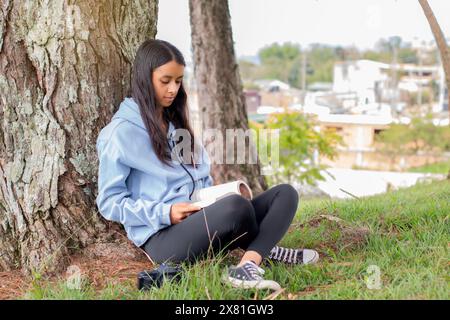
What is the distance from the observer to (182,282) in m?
2.34

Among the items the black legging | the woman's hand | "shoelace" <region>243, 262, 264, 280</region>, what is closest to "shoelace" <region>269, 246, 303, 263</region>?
the black legging

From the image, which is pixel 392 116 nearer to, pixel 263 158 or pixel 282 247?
pixel 263 158

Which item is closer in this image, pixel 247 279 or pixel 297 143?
pixel 247 279

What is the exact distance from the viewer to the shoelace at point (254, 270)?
238 cm

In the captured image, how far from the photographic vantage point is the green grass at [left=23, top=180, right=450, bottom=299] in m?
2.33

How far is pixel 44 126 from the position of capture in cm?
270

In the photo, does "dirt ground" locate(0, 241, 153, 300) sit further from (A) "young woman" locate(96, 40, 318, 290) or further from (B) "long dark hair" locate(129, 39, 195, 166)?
(B) "long dark hair" locate(129, 39, 195, 166)

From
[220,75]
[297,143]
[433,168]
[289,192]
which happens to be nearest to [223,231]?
[289,192]

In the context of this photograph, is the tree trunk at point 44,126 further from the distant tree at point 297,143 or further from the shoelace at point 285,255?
the distant tree at point 297,143

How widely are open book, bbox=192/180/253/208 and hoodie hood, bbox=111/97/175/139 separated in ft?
1.10

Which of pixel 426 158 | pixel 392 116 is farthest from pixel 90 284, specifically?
pixel 392 116

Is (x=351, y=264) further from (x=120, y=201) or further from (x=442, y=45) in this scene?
(x=442, y=45)

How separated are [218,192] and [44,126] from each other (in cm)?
73
